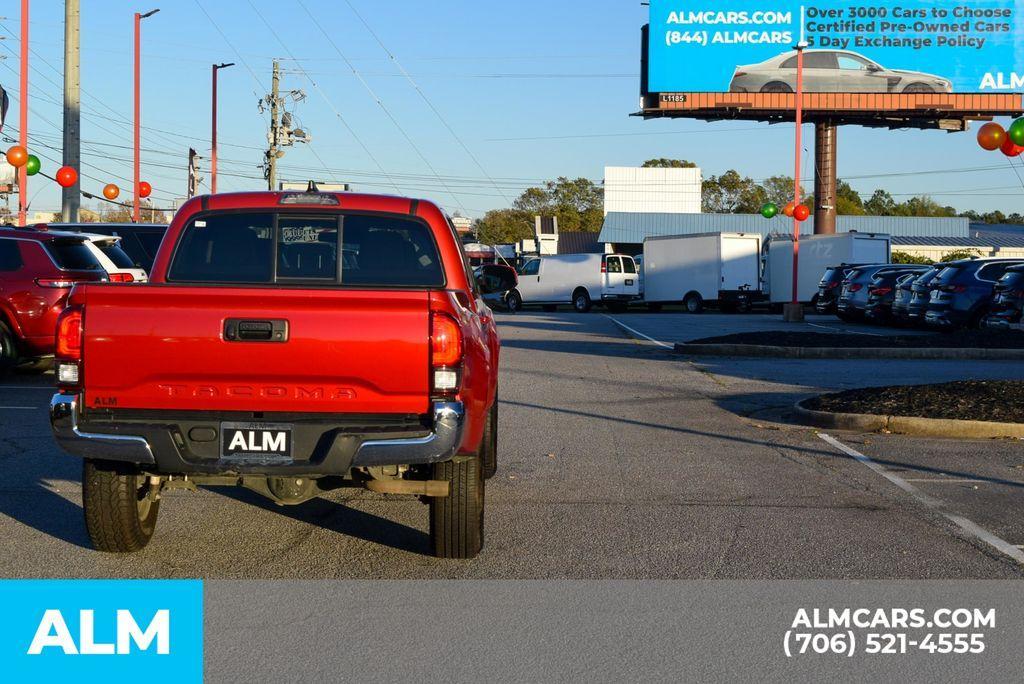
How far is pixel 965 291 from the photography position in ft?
87.7

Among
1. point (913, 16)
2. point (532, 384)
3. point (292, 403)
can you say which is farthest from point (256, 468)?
point (913, 16)

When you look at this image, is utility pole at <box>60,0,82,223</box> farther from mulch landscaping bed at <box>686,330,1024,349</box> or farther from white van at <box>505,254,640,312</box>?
white van at <box>505,254,640,312</box>

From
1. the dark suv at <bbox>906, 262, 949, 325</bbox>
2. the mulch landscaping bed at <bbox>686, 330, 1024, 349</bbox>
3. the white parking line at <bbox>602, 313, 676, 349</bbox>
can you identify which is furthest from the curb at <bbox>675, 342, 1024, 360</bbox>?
the dark suv at <bbox>906, 262, 949, 325</bbox>

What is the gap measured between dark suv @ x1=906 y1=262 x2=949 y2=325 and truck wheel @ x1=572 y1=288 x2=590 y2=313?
2052cm

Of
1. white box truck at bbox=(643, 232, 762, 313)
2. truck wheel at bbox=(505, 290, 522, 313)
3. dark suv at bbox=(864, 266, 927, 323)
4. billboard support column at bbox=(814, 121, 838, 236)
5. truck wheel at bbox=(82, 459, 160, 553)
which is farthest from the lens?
billboard support column at bbox=(814, 121, 838, 236)

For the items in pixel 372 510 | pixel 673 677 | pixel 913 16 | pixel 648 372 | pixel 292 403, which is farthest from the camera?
pixel 913 16

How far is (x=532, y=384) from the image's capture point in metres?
17.0

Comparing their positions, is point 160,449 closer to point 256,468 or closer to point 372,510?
point 256,468

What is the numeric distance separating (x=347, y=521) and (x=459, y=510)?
1.46 meters

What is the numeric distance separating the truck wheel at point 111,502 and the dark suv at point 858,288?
94.1ft

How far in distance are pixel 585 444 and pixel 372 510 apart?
11.9ft

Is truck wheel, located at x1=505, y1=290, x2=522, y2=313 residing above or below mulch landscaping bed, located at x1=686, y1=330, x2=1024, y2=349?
above

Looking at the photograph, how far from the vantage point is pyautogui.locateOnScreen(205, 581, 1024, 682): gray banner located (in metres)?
4.97

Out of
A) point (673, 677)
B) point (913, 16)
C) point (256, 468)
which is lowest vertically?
point (673, 677)
